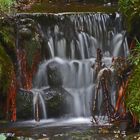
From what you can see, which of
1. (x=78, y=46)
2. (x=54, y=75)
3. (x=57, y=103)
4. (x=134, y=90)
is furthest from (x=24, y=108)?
(x=134, y=90)

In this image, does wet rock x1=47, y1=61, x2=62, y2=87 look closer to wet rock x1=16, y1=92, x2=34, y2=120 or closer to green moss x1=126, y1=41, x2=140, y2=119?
wet rock x1=16, y1=92, x2=34, y2=120

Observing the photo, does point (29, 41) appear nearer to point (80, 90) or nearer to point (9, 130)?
point (80, 90)

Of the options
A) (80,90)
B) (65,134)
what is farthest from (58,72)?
(65,134)

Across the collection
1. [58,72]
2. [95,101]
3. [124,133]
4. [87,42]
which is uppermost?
[87,42]

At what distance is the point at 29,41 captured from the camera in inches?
361

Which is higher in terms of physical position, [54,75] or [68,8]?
[68,8]

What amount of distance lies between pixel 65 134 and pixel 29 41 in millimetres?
2427

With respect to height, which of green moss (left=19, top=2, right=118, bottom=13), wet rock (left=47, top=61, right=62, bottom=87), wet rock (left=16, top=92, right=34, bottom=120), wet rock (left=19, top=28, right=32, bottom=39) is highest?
green moss (left=19, top=2, right=118, bottom=13)

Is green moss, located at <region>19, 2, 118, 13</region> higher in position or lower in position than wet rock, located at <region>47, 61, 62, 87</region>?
higher

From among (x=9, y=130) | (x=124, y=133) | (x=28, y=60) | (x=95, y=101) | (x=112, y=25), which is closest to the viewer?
(x=124, y=133)

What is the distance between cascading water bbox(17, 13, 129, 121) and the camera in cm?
902

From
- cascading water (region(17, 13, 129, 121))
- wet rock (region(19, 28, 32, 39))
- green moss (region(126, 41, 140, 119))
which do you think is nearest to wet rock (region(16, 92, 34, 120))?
cascading water (region(17, 13, 129, 121))

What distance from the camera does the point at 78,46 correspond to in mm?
9469

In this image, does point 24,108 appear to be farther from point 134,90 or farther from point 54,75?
point 134,90
